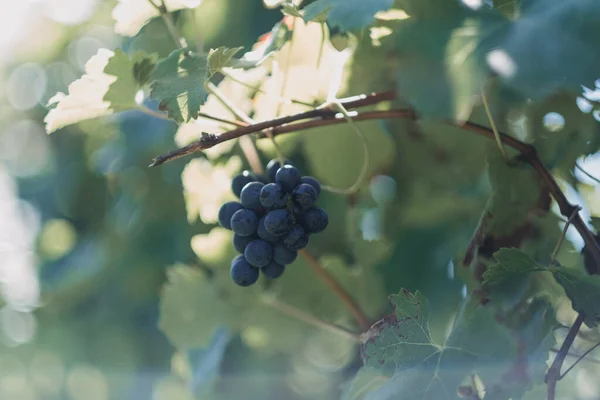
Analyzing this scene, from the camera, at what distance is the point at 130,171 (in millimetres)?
1720

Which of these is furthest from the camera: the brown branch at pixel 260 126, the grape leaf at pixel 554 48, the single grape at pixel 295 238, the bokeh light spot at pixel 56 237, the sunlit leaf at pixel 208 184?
the bokeh light spot at pixel 56 237

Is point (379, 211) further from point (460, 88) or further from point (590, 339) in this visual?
point (460, 88)

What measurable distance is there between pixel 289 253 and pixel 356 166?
0.35m

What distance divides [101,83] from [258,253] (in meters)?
0.31

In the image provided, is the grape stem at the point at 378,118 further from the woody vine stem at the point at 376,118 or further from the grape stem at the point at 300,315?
the grape stem at the point at 300,315

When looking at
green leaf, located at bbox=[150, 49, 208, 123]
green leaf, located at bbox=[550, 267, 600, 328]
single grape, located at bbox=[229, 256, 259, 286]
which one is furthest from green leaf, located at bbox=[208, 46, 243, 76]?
green leaf, located at bbox=[550, 267, 600, 328]

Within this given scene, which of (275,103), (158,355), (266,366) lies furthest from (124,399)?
(275,103)

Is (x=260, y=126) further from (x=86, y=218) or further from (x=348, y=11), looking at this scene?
(x=86, y=218)

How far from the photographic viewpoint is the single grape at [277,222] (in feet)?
2.52

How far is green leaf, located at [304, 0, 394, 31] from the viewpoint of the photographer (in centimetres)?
65

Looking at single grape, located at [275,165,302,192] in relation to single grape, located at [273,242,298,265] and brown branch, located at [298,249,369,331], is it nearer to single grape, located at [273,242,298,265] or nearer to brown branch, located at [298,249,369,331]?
single grape, located at [273,242,298,265]

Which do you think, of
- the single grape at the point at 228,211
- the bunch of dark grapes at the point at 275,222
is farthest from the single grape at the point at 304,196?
the single grape at the point at 228,211

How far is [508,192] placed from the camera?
34.5 inches

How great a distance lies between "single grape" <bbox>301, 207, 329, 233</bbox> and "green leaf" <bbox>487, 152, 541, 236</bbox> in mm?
243
